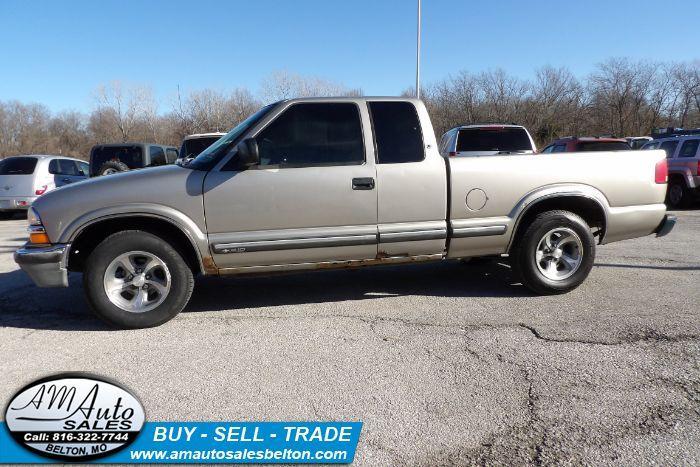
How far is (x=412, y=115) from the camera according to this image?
4277 millimetres

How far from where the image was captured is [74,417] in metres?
2.27

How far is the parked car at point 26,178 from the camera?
36.8 ft

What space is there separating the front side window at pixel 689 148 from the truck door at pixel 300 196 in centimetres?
1145

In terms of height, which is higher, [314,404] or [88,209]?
[88,209]

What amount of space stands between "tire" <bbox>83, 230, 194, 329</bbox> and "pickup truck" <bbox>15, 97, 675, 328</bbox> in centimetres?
1

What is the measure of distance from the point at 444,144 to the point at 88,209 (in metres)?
7.68

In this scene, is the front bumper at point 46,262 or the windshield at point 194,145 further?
the windshield at point 194,145

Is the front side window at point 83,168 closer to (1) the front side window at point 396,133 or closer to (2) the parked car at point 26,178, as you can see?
(2) the parked car at point 26,178

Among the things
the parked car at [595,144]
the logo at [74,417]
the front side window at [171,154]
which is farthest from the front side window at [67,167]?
the parked car at [595,144]

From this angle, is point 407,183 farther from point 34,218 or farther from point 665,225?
point 34,218

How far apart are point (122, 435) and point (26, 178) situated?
1165cm

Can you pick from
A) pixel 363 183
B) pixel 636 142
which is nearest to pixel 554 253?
pixel 363 183

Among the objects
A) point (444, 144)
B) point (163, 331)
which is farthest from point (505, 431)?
point (444, 144)

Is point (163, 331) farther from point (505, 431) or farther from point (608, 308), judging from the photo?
point (608, 308)
